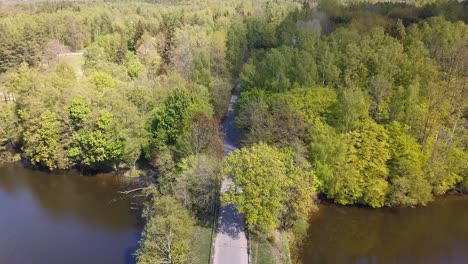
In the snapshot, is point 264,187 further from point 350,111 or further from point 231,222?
point 350,111

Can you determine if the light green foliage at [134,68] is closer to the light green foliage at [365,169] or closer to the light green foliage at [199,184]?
the light green foliage at [199,184]

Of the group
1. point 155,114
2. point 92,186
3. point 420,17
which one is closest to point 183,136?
point 155,114

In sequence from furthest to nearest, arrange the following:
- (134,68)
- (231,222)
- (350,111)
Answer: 1. (134,68)
2. (350,111)
3. (231,222)

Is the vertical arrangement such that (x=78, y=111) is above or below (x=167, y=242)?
above

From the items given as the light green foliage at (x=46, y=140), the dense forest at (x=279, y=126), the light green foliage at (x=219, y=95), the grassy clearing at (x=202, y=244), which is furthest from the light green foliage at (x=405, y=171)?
the light green foliage at (x=46, y=140)

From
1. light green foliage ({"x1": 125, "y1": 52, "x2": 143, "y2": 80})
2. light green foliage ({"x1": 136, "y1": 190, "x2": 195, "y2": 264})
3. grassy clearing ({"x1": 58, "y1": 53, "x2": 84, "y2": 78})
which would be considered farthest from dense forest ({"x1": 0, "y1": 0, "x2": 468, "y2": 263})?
grassy clearing ({"x1": 58, "y1": 53, "x2": 84, "y2": 78})

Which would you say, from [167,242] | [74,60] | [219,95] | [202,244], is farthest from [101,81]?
[74,60]

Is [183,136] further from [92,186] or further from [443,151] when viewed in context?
[443,151]
